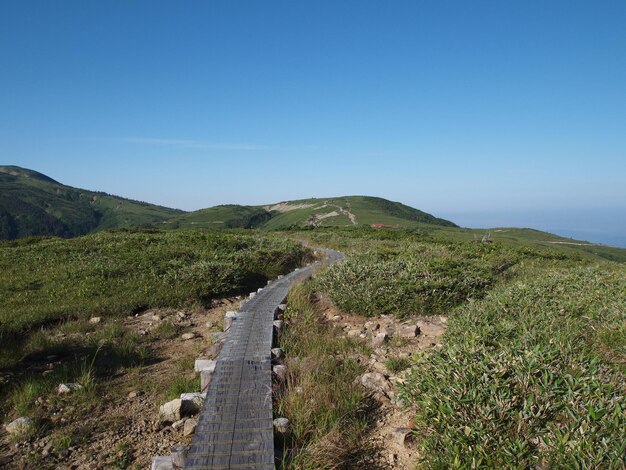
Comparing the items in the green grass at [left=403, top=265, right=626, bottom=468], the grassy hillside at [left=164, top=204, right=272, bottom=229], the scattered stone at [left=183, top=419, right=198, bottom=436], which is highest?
the grassy hillside at [left=164, top=204, right=272, bottom=229]

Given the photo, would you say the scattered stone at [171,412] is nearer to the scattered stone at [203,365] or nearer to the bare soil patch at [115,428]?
the bare soil patch at [115,428]

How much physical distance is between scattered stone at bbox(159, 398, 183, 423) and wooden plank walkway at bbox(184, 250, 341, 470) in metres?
0.38

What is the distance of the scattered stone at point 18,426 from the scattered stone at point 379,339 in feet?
18.0

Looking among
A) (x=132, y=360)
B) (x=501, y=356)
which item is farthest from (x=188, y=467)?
(x=132, y=360)

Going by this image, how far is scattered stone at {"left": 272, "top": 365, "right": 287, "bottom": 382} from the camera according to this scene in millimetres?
5819

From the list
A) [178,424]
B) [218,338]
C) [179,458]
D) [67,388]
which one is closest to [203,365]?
[218,338]

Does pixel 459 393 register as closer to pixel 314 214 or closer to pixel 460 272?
pixel 460 272

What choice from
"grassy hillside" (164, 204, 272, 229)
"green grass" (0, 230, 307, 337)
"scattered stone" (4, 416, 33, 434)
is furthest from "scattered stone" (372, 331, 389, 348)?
"grassy hillside" (164, 204, 272, 229)

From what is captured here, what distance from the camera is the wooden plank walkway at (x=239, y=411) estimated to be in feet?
13.3

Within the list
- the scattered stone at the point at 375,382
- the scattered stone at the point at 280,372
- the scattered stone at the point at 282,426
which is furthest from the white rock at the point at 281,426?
the scattered stone at the point at 375,382

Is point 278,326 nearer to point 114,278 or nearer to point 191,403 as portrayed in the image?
point 191,403

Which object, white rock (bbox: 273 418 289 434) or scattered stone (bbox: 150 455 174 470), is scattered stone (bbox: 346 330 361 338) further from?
scattered stone (bbox: 150 455 174 470)

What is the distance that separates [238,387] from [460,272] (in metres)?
7.66

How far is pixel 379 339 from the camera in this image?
7668mm
